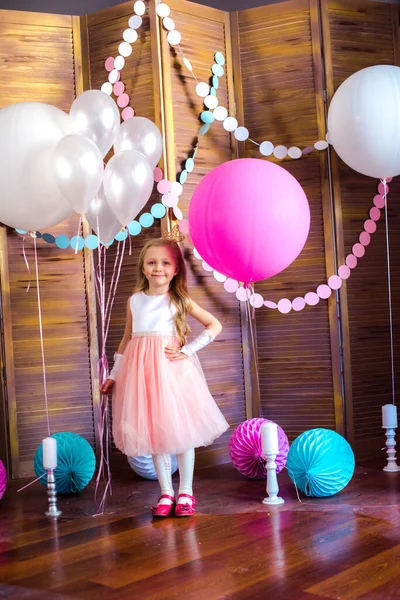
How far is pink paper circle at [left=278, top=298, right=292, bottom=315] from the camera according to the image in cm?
411

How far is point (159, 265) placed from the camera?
3311mm

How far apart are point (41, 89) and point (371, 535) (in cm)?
266

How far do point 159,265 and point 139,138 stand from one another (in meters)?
0.51

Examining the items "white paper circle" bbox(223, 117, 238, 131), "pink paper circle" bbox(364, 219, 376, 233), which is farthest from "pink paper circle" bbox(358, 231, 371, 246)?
"white paper circle" bbox(223, 117, 238, 131)

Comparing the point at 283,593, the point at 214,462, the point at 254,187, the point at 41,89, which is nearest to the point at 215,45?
the point at 41,89

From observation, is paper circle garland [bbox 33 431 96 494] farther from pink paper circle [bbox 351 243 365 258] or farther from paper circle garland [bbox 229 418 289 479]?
pink paper circle [bbox 351 243 365 258]

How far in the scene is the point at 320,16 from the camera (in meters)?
4.08

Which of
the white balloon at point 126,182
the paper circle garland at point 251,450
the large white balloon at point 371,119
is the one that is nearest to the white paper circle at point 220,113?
the large white balloon at point 371,119

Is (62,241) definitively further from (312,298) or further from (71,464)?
(312,298)

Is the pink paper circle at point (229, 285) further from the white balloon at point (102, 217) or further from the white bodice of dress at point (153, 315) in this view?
the white balloon at point (102, 217)

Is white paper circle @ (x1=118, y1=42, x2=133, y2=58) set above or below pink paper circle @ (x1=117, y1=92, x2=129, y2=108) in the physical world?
above

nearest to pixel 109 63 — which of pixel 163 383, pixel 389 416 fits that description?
pixel 163 383

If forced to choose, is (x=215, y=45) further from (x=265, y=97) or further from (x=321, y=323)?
(x=321, y=323)

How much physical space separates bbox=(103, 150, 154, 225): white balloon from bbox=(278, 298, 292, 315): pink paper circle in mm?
1260
